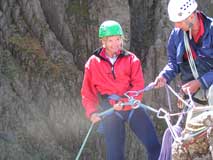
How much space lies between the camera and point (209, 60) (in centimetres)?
457

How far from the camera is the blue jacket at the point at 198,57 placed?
14.8 feet

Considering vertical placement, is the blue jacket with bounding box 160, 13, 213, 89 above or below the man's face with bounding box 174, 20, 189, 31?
below

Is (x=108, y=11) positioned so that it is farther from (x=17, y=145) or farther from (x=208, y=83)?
(x=208, y=83)

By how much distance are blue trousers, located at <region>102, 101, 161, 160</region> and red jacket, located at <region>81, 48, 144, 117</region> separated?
12 centimetres

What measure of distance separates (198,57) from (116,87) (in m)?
0.92

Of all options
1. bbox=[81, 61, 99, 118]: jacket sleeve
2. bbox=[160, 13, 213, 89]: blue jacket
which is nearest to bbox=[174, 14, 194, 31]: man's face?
bbox=[160, 13, 213, 89]: blue jacket

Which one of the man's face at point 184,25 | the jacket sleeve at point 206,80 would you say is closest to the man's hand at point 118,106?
the jacket sleeve at point 206,80

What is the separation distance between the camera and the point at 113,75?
16.6 ft

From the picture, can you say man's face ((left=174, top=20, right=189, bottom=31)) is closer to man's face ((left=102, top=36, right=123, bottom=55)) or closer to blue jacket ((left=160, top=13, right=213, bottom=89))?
blue jacket ((left=160, top=13, right=213, bottom=89))

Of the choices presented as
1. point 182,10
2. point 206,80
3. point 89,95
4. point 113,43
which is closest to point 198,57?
point 206,80

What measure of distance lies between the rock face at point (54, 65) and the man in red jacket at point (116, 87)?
296cm

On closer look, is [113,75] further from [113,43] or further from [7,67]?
[7,67]

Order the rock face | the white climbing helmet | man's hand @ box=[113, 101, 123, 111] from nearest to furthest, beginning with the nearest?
the white climbing helmet, man's hand @ box=[113, 101, 123, 111], the rock face

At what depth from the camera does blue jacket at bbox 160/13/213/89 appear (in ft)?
14.8
